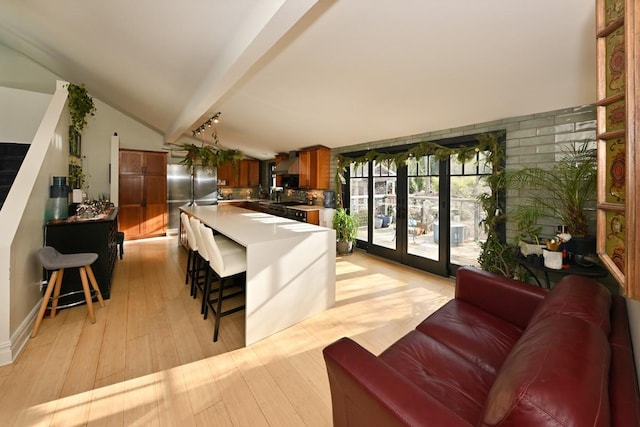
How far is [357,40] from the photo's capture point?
89.0 inches

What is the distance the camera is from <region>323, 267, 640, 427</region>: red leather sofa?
0.69 metres

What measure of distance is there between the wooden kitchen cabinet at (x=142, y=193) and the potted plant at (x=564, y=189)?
278 inches

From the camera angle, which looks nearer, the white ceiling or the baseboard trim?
the white ceiling

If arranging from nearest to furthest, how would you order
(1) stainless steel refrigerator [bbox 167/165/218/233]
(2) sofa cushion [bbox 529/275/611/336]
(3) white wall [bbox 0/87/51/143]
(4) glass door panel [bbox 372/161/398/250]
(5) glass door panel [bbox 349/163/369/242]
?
(2) sofa cushion [bbox 529/275/611/336] < (3) white wall [bbox 0/87/51/143] < (4) glass door panel [bbox 372/161/398/250] < (5) glass door panel [bbox 349/163/369/242] < (1) stainless steel refrigerator [bbox 167/165/218/233]

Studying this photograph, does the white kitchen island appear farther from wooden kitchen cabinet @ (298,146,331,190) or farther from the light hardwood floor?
wooden kitchen cabinet @ (298,146,331,190)

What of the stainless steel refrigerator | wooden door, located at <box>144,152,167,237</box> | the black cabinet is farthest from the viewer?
the stainless steel refrigerator

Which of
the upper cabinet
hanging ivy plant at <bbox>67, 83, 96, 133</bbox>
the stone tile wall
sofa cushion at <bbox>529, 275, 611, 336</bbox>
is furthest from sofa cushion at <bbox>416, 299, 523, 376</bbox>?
the upper cabinet

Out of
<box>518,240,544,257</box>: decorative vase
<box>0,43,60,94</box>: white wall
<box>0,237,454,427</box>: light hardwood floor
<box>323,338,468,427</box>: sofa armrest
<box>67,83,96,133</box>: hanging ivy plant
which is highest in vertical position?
<box>0,43,60,94</box>: white wall

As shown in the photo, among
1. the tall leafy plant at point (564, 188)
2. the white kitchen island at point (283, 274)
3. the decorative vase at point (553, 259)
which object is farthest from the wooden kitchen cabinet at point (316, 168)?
the decorative vase at point (553, 259)

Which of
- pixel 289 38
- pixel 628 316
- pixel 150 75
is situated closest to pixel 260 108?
pixel 150 75

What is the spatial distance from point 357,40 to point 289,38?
62 centimetres

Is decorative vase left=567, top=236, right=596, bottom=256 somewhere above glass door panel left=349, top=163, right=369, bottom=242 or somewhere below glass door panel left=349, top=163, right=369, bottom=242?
below

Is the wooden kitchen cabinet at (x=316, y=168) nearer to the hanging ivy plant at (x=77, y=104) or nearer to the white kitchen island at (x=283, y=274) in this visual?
the white kitchen island at (x=283, y=274)

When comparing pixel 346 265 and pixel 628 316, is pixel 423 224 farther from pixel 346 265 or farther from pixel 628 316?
pixel 628 316
